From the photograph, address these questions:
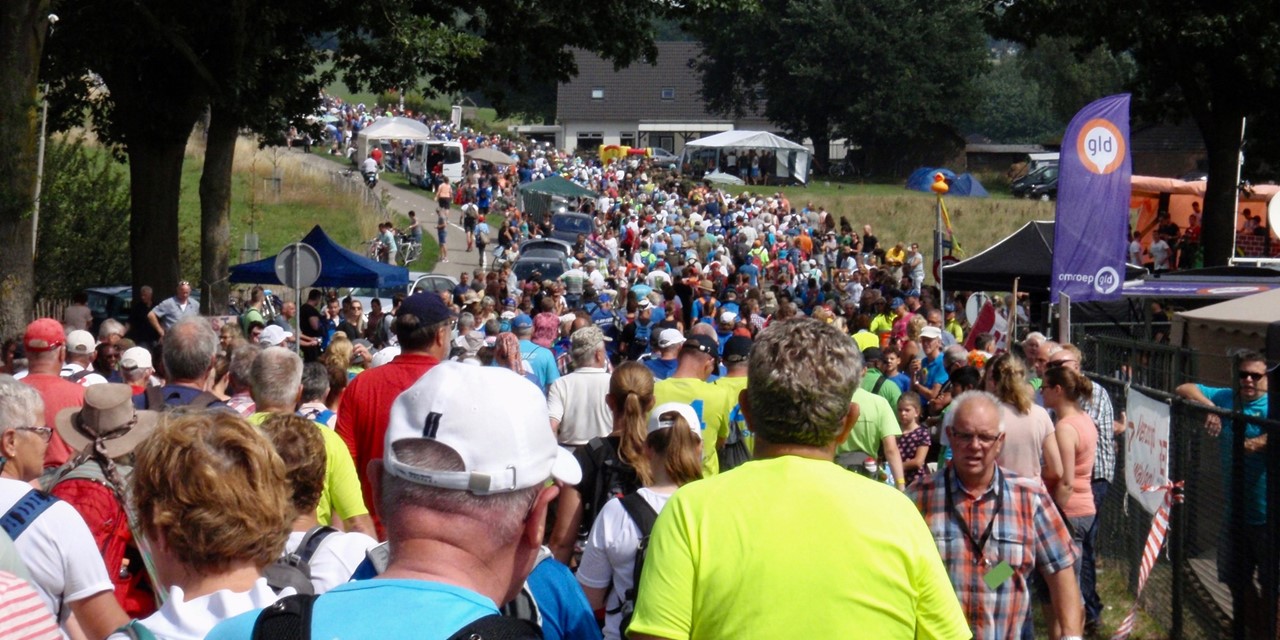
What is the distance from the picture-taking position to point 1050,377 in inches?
295

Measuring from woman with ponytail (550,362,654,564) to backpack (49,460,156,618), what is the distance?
186 centimetres

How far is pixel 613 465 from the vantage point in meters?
6.09

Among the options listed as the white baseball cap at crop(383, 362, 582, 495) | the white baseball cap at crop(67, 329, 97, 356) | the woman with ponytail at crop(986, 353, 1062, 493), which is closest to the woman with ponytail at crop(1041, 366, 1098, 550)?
the woman with ponytail at crop(986, 353, 1062, 493)

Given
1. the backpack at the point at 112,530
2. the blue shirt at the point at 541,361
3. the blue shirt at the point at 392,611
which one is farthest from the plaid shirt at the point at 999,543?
the blue shirt at the point at 541,361

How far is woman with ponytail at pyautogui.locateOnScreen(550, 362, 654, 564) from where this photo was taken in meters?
5.87

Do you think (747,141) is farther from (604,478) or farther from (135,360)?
(604,478)

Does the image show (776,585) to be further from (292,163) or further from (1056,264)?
(292,163)

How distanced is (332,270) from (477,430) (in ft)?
63.8

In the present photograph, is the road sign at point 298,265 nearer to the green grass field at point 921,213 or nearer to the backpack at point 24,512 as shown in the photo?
the backpack at point 24,512

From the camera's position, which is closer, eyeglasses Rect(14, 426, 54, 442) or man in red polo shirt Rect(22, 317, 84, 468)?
eyeglasses Rect(14, 426, 54, 442)

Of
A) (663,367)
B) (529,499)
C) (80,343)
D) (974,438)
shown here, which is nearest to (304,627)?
(529,499)

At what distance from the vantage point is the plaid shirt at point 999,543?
4.93m

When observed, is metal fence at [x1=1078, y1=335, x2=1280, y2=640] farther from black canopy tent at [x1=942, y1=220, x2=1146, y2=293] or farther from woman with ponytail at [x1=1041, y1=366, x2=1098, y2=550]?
black canopy tent at [x1=942, y1=220, x2=1146, y2=293]

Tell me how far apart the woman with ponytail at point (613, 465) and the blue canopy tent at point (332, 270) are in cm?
1550
